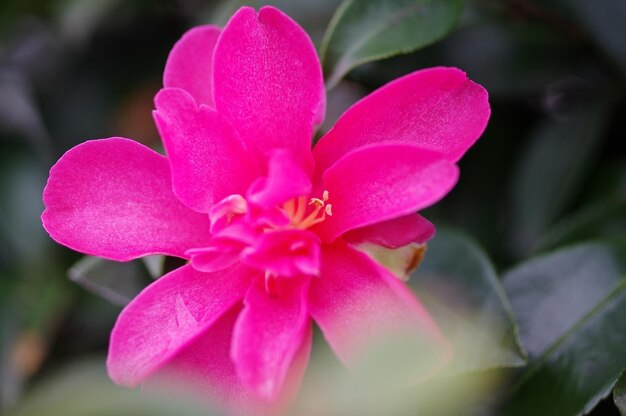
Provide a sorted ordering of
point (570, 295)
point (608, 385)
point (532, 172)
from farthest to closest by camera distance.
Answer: point (532, 172) < point (570, 295) < point (608, 385)

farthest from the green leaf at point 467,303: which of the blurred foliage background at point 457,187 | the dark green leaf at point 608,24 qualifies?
the dark green leaf at point 608,24

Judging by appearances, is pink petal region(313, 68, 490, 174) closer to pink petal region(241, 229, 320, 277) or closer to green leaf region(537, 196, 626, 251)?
pink petal region(241, 229, 320, 277)

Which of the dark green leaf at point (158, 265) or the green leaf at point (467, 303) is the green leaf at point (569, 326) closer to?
the green leaf at point (467, 303)

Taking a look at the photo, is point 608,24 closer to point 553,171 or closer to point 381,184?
point 553,171

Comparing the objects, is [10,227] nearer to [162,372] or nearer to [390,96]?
[162,372]

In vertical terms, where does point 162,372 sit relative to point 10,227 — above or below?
above

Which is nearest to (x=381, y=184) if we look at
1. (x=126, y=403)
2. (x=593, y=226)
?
(x=126, y=403)

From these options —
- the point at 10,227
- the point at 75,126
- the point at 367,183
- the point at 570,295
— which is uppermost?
the point at 367,183

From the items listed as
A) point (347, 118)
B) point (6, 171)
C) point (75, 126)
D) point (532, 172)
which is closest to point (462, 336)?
point (347, 118)
